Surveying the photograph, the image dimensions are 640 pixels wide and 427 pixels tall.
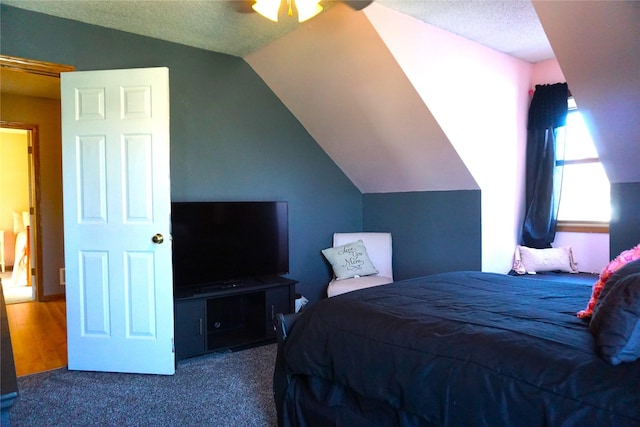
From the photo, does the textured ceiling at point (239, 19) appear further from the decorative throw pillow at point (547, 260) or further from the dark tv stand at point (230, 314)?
the dark tv stand at point (230, 314)

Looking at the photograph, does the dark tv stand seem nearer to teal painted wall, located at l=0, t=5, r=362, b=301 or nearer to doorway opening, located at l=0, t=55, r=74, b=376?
teal painted wall, located at l=0, t=5, r=362, b=301

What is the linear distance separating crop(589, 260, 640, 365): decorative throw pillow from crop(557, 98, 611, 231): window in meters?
2.82

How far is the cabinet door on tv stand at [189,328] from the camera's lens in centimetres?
314

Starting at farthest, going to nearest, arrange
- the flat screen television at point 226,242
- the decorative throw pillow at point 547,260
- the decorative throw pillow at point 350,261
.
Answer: the decorative throw pillow at point 350,261 → the decorative throw pillow at point 547,260 → the flat screen television at point 226,242

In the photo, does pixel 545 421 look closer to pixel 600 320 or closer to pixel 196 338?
pixel 600 320

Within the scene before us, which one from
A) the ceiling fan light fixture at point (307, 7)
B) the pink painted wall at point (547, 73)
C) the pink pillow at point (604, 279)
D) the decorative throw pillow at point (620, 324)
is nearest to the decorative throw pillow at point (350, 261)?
the pink painted wall at point (547, 73)

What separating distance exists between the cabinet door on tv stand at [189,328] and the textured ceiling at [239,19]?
6.70ft

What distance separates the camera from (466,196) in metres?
3.80

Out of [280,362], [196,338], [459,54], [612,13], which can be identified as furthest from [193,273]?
[612,13]

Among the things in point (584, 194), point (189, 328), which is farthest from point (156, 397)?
point (584, 194)

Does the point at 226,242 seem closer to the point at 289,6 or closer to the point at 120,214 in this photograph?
the point at 120,214

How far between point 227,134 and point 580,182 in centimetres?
322

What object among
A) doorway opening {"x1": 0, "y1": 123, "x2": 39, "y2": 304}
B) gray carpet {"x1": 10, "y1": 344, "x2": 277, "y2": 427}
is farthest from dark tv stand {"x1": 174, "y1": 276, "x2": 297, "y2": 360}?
doorway opening {"x1": 0, "y1": 123, "x2": 39, "y2": 304}

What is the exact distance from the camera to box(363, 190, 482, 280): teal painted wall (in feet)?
12.4
